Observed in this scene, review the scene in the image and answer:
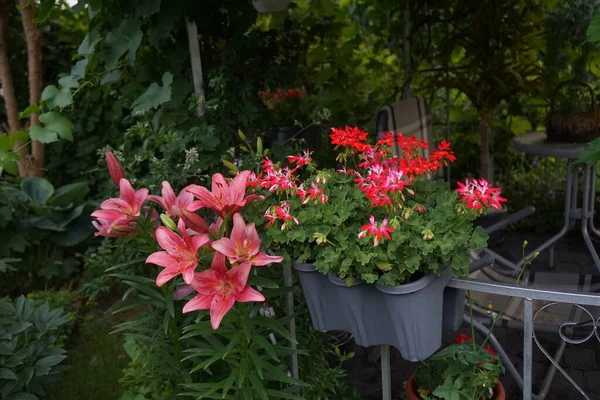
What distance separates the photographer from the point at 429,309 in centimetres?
134

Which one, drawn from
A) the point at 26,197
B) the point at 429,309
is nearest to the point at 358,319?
the point at 429,309

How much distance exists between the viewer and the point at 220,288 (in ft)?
4.19

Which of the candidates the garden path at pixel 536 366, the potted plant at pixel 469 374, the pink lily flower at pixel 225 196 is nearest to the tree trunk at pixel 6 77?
the garden path at pixel 536 366

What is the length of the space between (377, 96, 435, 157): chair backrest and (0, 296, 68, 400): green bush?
1.49m

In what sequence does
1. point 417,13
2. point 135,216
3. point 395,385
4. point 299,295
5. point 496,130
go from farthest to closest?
point 496,130
point 417,13
point 395,385
point 299,295
point 135,216

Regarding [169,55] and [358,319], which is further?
[169,55]

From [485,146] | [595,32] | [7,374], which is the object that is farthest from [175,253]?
[485,146]

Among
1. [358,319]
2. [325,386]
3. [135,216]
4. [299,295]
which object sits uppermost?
[135,216]

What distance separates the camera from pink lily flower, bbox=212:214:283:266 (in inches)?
49.9

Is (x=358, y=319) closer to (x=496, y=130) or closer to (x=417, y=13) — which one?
(x=417, y=13)

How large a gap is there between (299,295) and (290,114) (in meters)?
1.63

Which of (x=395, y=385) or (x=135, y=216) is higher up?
(x=135, y=216)

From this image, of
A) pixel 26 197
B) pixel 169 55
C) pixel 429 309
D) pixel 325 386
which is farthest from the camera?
pixel 26 197

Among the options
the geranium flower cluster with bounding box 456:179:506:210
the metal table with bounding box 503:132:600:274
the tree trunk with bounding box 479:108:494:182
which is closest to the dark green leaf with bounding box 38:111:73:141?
the geranium flower cluster with bounding box 456:179:506:210
